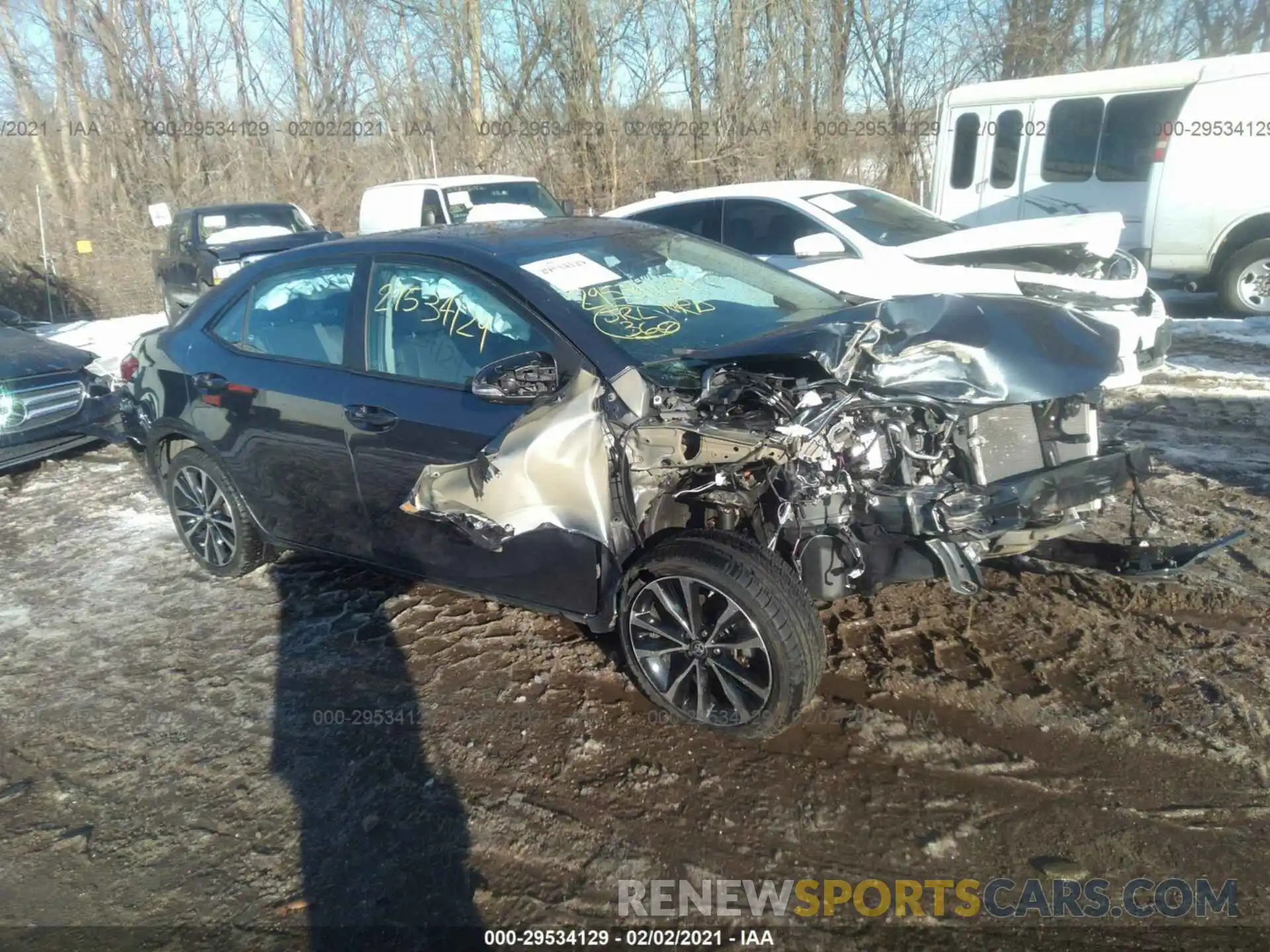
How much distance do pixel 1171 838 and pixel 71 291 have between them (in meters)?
18.9

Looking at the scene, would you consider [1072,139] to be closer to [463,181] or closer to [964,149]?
[964,149]

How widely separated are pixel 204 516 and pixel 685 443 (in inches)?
118

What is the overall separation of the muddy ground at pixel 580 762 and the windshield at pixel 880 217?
3579 mm

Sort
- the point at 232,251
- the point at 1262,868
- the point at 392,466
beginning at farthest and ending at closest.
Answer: the point at 232,251, the point at 392,466, the point at 1262,868

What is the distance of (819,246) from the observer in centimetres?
737

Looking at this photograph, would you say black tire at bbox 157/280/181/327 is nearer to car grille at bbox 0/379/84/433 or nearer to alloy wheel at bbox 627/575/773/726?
car grille at bbox 0/379/84/433

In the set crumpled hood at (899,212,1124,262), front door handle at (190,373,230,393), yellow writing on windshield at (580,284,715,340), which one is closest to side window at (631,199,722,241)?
crumpled hood at (899,212,1124,262)

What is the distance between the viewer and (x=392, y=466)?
13.0 ft

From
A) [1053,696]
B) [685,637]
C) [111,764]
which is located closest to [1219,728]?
[1053,696]

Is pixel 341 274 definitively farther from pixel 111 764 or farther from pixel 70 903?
pixel 70 903

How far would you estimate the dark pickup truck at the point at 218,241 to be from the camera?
42.4 feet

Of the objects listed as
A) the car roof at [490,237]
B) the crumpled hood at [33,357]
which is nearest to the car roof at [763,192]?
the car roof at [490,237]

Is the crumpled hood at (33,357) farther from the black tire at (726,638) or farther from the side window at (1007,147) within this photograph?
the side window at (1007,147)

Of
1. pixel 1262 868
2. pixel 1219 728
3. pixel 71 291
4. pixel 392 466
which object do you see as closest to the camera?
pixel 1262 868
